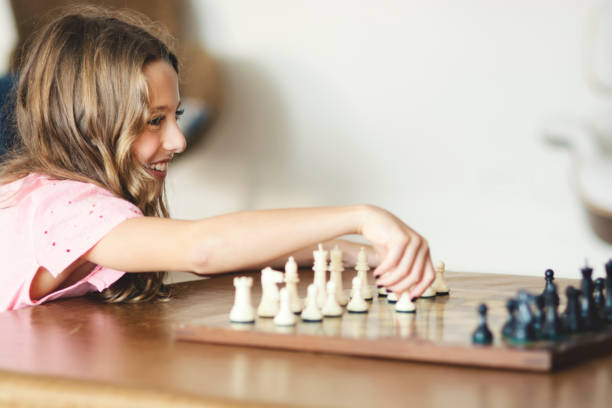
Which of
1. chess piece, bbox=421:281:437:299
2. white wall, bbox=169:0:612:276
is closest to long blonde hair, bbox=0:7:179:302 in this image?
chess piece, bbox=421:281:437:299

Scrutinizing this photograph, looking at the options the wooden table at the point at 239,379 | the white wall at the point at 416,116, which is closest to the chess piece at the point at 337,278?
the wooden table at the point at 239,379

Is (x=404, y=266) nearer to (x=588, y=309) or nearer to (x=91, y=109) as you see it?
(x=588, y=309)

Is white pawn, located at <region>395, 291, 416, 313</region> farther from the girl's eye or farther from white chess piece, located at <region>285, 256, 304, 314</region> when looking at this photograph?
the girl's eye

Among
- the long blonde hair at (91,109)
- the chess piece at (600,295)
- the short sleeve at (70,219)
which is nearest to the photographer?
the chess piece at (600,295)

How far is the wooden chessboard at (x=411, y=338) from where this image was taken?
729 millimetres

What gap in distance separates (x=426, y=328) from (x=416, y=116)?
2508 millimetres

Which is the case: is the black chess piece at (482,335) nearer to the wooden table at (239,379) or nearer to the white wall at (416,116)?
the wooden table at (239,379)

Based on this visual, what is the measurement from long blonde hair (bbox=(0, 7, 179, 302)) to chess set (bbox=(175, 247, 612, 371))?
0.50 meters

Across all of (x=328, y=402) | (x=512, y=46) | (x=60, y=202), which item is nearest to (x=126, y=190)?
(x=60, y=202)

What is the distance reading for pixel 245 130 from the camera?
12.0ft

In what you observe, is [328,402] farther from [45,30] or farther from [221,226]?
[45,30]

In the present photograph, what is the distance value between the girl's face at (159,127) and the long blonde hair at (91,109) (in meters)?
0.02

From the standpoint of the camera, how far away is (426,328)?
2.81ft

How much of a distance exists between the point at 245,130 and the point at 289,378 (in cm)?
303
